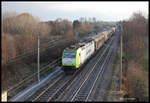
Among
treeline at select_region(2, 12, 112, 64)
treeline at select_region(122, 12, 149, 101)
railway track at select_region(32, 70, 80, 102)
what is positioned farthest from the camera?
treeline at select_region(2, 12, 112, 64)

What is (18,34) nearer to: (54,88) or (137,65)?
(54,88)

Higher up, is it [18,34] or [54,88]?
[18,34]

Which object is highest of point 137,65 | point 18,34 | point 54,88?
point 18,34

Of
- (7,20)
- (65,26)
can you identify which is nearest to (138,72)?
(65,26)

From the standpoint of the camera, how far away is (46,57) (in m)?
28.4

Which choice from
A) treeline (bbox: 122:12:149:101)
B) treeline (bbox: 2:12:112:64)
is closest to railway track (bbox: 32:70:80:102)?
treeline (bbox: 2:12:112:64)

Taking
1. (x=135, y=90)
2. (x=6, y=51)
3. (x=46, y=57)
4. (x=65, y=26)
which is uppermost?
(x=65, y=26)

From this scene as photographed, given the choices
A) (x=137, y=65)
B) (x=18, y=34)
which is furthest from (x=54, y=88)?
(x=137, y=65)

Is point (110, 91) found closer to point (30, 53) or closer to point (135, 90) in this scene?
point (135, 90)

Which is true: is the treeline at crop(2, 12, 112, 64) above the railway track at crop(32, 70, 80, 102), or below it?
above

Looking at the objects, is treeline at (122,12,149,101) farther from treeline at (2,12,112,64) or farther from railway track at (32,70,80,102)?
treeline at (2,12,112,64)

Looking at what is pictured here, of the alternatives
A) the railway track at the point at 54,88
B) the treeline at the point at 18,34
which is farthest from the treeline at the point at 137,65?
the treeline at the point at 18,34

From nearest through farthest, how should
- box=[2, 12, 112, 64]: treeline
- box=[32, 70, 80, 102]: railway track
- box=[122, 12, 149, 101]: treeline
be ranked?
box=[32, 70, 80, 102]: railway track
box=[122, 12, 149, 101]: treeline
box=[2, 12, 112, 64]: treeline

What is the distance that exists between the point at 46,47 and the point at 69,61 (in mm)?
10373
